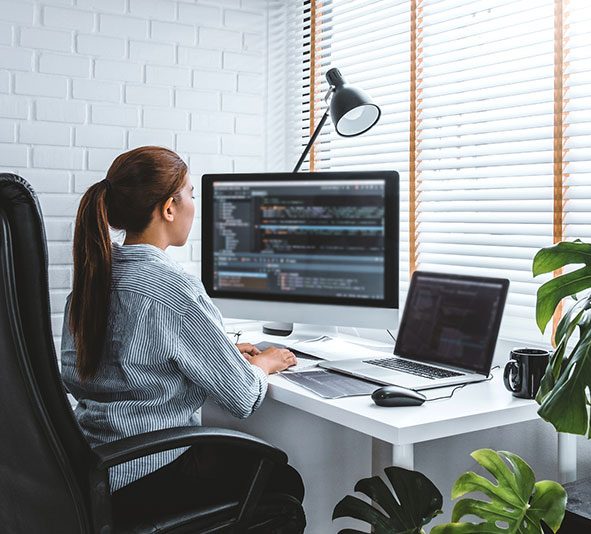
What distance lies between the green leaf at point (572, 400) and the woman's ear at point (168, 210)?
0.99 meters

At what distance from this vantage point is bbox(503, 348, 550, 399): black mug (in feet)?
5.49

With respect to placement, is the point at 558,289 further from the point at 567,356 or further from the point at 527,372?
the point at 527,372

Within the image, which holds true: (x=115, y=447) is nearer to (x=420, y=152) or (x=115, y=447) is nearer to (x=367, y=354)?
(x=367, y=354)

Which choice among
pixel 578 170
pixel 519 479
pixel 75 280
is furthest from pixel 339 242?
pixel 519 479

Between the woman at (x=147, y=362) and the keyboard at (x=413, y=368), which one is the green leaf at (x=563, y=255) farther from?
the woman at (x=147, y=362)

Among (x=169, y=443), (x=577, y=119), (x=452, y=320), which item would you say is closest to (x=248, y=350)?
(x=452, y=320)

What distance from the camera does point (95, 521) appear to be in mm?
1315

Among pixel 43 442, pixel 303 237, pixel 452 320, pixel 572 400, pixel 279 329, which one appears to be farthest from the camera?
pixel 279 329

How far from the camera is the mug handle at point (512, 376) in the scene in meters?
1.70

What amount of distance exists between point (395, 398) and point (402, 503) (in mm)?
211

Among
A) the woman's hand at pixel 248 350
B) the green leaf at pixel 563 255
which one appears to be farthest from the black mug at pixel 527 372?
the woman's hand at pixel 248 350

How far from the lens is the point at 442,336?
197 centimetres

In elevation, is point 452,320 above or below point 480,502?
above

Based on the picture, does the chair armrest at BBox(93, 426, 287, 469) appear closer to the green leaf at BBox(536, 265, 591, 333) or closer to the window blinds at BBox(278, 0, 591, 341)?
the green leaf at BBox(536, 265, 591, 333)
